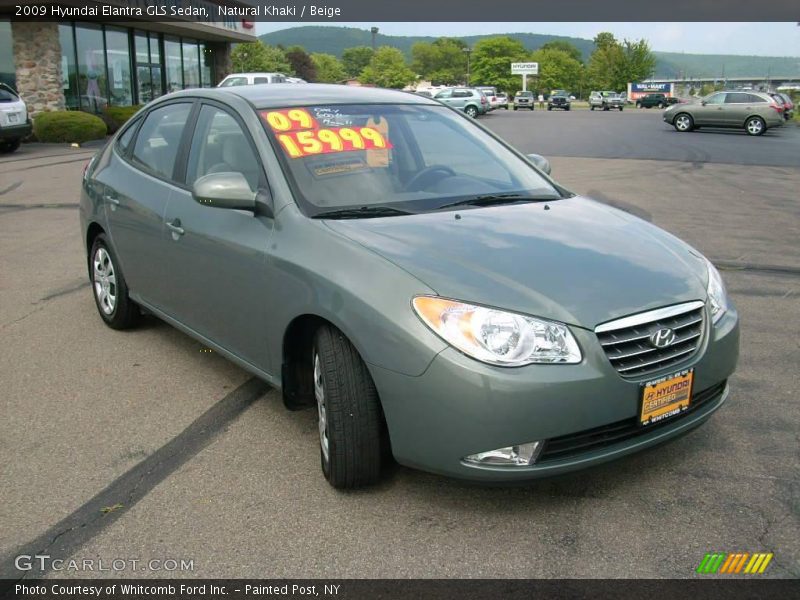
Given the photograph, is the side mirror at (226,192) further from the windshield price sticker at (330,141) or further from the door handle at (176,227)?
the door handle at (176,227)

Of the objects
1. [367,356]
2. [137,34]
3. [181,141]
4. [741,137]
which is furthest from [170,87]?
[367,356]

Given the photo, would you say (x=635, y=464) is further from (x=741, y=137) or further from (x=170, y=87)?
(x=170, y=87)

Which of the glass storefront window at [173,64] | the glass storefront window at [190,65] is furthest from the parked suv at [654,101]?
the glass storefront window at [173,64]

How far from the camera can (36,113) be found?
24672mm

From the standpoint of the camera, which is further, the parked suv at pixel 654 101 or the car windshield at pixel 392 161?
the parked suv at pixel 654 101

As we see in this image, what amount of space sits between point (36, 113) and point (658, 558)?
26.0 meters

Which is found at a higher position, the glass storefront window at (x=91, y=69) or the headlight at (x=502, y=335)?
the glass storefront window at (x=91, y=69)

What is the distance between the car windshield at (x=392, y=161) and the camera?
12.0 feet

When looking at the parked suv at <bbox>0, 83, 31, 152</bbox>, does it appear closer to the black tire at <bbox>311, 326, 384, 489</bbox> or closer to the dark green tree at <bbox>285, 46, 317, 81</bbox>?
the black tire at <bbox>311, 326, 384, 489</bbox>

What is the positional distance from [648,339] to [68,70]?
89.2 feet

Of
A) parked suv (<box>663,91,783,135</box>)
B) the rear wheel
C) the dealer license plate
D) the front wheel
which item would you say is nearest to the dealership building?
the rear wheel

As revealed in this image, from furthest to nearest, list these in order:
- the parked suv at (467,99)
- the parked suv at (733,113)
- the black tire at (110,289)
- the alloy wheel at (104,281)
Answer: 1. the parked suv at (467,99)
2. the parked suv at (733,113)
3. the alloy wheel at (104,281)
4. the black tire at (110,289)

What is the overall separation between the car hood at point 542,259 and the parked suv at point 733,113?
27543 millimetres

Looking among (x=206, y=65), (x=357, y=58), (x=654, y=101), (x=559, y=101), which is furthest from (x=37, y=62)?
(x=357, y=58)
